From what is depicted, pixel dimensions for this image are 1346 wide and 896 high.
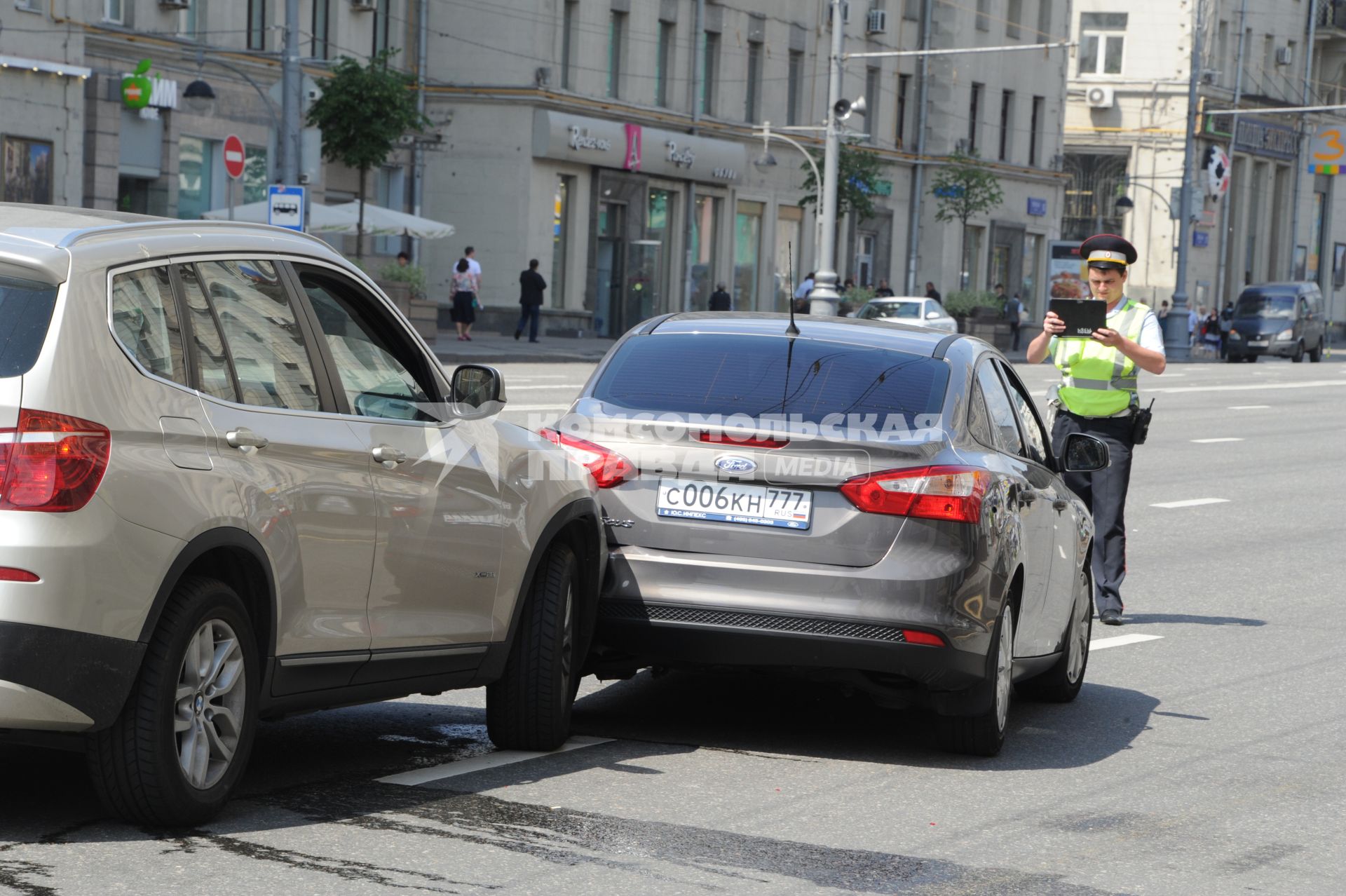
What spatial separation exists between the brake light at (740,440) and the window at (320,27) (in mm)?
34242

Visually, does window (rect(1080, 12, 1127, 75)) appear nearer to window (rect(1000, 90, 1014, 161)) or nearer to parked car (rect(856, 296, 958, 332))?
window (rect(1000, 90, 1014, 161))

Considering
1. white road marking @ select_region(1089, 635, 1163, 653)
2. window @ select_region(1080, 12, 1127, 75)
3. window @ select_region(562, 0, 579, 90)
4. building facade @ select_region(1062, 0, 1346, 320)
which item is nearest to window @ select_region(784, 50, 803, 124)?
window @ select_region(562, 0, 579, 90)

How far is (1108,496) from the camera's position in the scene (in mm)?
10969

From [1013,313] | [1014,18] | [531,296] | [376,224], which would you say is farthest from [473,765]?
[1014,18]

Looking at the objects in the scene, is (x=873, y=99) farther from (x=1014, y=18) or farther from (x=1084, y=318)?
(x=1084, y=318)

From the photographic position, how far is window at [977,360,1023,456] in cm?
775

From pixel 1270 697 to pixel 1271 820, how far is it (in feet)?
8.25

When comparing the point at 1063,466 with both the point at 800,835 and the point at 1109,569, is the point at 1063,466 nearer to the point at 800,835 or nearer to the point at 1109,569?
the point at 1109,569

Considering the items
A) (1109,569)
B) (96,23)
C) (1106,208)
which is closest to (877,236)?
(1106,208)

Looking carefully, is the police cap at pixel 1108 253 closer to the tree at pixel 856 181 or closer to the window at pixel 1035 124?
the tree at pixel 856 181

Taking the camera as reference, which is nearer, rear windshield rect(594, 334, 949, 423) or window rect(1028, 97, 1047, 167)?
rear windshield rect(594, 334, 949, 423)

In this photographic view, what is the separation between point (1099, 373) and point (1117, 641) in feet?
4.55

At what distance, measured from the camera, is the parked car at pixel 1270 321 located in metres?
58.9

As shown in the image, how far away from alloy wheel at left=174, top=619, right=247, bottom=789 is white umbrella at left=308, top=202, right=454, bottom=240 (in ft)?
100
